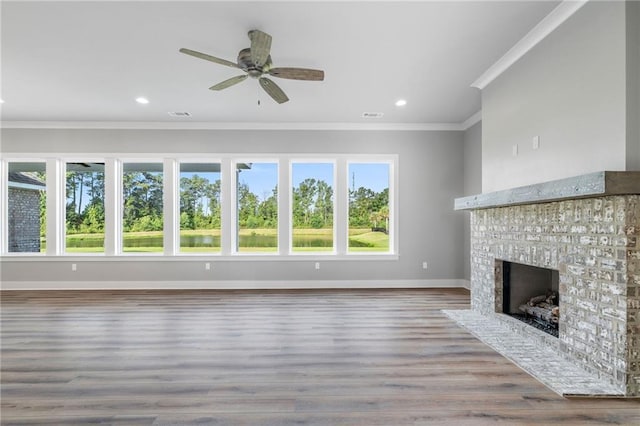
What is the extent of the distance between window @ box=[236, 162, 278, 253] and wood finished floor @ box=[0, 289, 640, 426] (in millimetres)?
1801

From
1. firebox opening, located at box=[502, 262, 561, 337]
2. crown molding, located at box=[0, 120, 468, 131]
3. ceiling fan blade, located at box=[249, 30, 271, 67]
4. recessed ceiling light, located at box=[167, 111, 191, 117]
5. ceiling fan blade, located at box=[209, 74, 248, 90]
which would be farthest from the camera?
crown molding, located at box=[0, 120, 468, 131]

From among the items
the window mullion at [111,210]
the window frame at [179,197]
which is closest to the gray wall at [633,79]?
the window frame at [179,197]

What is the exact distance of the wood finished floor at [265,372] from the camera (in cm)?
214

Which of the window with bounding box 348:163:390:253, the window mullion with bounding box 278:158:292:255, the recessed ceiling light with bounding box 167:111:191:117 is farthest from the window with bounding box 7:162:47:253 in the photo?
the window with bounding box 348:163:390:253

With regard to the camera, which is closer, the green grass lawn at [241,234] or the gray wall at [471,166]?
the gray wall at [471,166]

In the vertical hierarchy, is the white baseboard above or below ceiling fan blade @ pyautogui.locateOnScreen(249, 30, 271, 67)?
below

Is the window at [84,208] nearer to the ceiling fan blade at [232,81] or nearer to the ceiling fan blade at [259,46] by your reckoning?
the ceiling fan blade at [232,81]

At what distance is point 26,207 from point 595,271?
324 inches

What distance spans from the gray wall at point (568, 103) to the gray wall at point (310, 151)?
2.17 m

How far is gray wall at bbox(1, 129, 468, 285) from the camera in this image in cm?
600

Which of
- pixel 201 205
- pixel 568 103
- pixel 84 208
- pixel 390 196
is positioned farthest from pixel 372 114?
pixel 84 208

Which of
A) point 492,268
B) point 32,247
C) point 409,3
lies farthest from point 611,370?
point 32,247

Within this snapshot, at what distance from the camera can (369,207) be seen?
20.5 feet

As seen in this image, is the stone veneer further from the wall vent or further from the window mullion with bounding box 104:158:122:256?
the window mullion with bounding box 104:158:122:256
